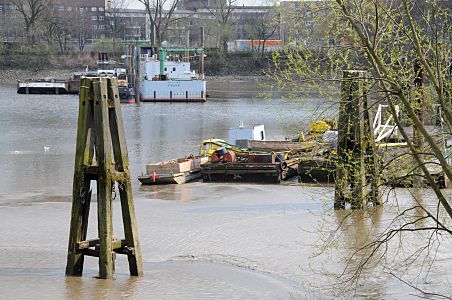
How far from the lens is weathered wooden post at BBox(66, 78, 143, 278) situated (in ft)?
47.7

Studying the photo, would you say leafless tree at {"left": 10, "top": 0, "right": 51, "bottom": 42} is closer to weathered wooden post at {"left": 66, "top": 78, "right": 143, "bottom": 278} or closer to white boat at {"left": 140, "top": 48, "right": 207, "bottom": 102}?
white boat at {"left": 140, "top": 48, "right": 207, "bottom": 102}

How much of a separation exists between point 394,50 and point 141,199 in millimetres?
14456

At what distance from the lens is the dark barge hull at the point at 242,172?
91.5 feet

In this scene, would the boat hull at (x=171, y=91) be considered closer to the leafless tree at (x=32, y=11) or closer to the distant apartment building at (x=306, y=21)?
the leafless tree at (x=32, y=11)

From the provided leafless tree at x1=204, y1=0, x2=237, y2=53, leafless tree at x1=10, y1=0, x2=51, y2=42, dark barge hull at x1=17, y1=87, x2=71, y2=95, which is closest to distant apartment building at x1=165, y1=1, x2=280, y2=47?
leafless tree at x1=204, y1=0, x2=237, y2=53

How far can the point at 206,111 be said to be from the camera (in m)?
62.4

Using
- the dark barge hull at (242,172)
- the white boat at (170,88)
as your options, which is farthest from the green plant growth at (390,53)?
the white boat at (170,88)

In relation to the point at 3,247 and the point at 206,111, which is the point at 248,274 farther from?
the point at 206,111

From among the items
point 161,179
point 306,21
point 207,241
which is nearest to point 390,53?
point 306,21

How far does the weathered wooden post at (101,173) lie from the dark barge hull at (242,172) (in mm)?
12907

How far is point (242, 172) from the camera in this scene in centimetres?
2806

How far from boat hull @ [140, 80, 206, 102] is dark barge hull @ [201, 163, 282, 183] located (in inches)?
1790

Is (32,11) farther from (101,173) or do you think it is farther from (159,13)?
(101,173)

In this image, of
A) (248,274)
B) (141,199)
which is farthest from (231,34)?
(248,274)
